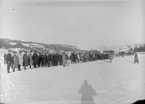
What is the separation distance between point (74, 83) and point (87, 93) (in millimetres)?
180

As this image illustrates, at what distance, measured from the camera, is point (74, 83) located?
1.86m

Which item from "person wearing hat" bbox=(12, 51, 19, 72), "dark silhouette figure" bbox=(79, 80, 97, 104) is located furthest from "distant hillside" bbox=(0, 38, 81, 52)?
"dark silhouette figure" bbox=(79, 80, 97, 104)

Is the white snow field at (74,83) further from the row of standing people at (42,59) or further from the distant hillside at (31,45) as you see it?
the distant hillside at (31,45)

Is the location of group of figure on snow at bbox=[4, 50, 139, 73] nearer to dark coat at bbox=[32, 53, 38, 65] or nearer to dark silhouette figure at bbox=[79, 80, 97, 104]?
dark coat at bbox=[32, 53, 38, 65]

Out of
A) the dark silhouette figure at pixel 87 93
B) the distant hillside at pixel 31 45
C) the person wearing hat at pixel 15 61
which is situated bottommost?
the dark silhouette figure at pixel 87 93

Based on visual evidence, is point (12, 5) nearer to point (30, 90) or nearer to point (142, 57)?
point (30, 90)

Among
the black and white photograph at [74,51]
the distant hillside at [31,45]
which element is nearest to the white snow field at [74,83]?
the black and white photograph at [74,51]

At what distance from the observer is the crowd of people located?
186 cm

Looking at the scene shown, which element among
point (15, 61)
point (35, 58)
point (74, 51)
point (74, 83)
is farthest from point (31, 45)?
point (74, 83)

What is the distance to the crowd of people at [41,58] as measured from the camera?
1861 mm

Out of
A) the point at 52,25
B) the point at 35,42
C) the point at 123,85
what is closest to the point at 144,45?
the point at 123,85

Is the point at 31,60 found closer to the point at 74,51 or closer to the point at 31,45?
the point at 31,45

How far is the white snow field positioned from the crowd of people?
0.06 m

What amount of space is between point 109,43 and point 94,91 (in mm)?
557
